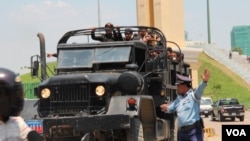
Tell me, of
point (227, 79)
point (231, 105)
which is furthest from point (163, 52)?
point (227, 79)

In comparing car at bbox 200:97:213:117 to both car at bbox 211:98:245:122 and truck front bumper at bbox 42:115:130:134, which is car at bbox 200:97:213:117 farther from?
truck front bumper at bbox 42:115:130:134

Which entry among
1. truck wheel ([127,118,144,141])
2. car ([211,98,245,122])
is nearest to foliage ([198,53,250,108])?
car ([211,98,245,122])

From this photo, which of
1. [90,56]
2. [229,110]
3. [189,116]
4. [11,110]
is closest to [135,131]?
[189,116]

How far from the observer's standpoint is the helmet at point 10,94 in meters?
4.09

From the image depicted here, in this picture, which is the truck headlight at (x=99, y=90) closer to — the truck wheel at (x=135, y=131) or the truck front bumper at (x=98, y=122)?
the truck front bumper at (x=98, y=122)

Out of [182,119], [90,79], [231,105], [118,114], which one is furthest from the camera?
[231,105]

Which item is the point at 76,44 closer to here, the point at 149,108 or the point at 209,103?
the point at 149,108

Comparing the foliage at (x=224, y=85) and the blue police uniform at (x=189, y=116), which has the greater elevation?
the blue police uniform at (x=189, y=116)

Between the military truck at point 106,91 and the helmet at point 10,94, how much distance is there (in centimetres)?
504

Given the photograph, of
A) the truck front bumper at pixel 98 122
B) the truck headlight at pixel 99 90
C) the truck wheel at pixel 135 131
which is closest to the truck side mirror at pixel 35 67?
the truck headlight at pixel 99 90

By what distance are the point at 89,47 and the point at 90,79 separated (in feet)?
4.56

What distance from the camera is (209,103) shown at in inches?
1655

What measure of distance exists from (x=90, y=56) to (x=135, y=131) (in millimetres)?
2339

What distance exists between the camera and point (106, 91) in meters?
9.92
